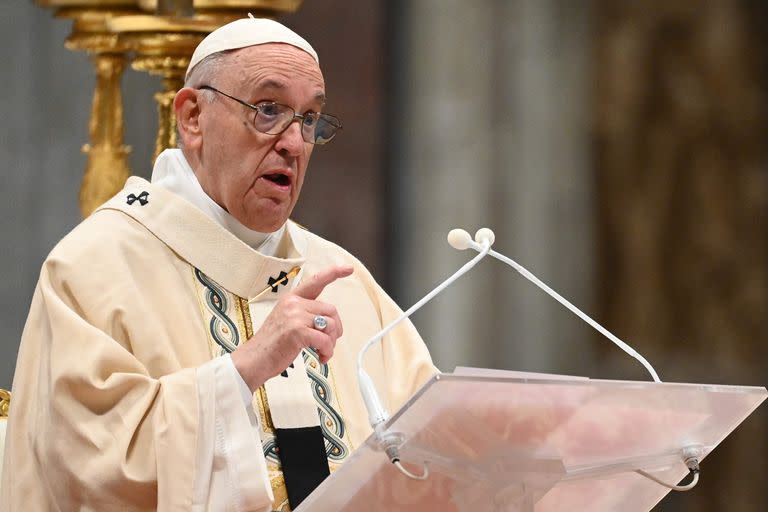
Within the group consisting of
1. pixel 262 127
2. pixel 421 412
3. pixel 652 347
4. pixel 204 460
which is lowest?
pixel 652 347

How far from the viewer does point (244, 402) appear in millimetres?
3234

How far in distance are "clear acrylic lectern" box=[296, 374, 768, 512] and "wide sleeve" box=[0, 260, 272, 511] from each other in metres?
0.39

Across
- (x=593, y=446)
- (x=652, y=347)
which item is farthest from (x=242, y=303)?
(x=652, y=347)

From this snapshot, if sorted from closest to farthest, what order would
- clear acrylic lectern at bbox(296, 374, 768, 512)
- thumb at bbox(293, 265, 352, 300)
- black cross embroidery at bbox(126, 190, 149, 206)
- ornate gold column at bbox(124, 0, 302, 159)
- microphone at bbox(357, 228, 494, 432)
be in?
1. clear acrylic lectern at bbox(296, 374, 768, 512)
2. microphone at bbox(357, 228, 494, 432)
3. thumb at bbox(293, 265, 352, 300)
4. black cross embroidery at bbox(126, 190, 149, 206)
5. ornate gold column at bbox(124, 0, 302, 159)

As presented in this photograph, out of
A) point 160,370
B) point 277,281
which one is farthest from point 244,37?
point 160,370

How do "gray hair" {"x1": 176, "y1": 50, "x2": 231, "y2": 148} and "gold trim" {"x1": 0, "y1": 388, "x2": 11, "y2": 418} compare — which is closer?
"gray hair" {"x1": 176, "y1": 50, "x2": 231, "y2": 148}

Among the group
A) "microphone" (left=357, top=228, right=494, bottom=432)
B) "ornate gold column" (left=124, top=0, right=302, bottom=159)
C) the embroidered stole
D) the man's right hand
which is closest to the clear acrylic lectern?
"microphone" (left=357, top=228, right=494, bottom=432)

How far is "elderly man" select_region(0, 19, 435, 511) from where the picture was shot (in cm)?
321

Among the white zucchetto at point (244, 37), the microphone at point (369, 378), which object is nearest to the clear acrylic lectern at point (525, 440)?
the microphone at point (369, 378)

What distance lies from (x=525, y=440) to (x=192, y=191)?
4.22ft

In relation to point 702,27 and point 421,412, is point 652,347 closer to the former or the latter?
point 702,27

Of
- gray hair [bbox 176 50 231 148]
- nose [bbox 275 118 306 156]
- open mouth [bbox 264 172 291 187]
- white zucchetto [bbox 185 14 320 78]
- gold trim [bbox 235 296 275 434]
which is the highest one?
white zucchetto [bbox 185 14 320 78]

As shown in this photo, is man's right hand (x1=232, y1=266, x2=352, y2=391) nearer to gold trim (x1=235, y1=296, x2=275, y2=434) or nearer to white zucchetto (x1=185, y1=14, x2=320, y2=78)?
gold trim (x1=235, y1=296, x2=275, y2=434)

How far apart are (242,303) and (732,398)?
126 centimetres
